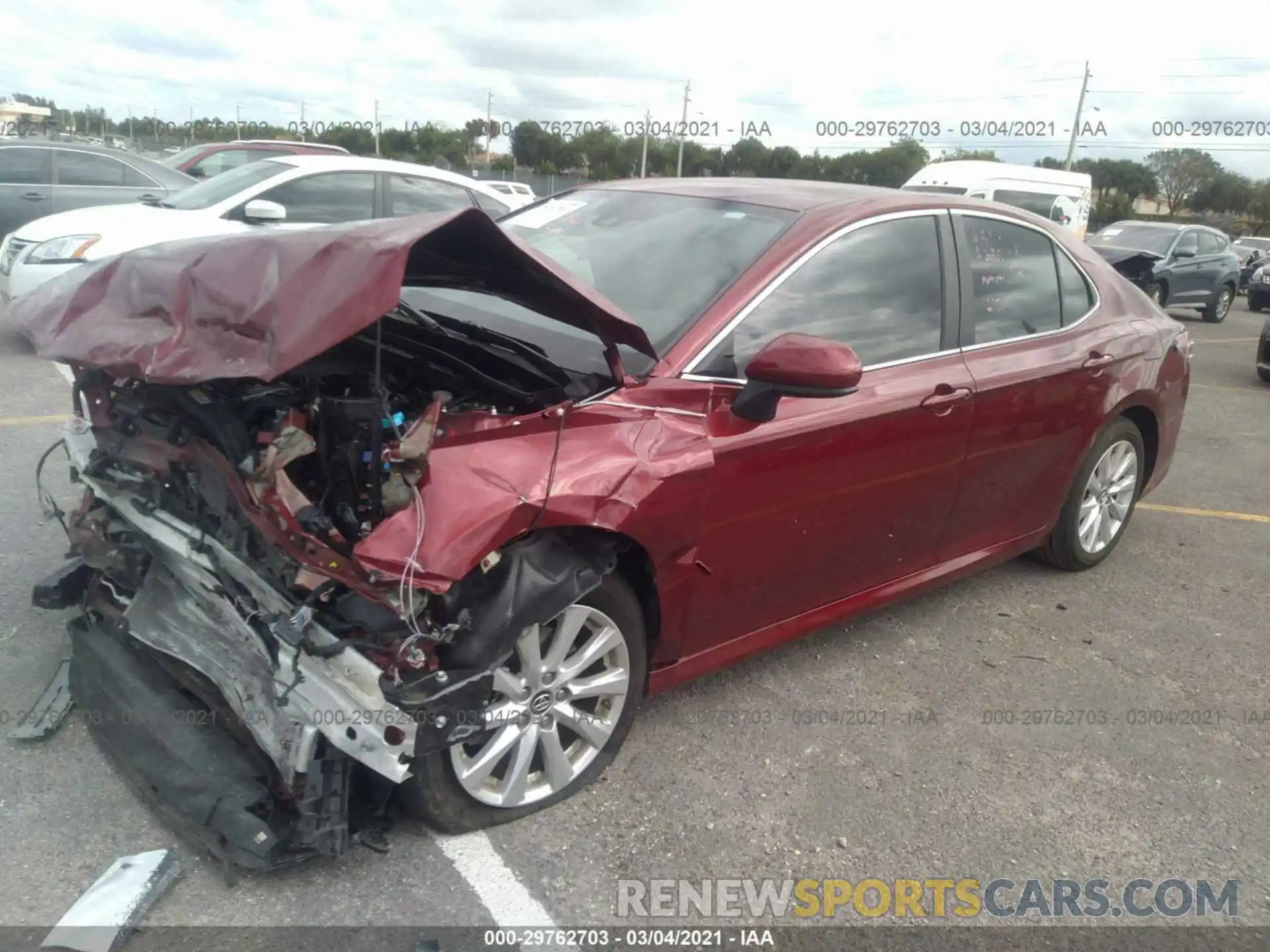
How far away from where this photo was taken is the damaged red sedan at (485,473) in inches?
92.2

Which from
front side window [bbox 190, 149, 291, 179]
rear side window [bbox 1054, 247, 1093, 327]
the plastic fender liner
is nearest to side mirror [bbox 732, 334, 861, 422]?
the plastic fender liner

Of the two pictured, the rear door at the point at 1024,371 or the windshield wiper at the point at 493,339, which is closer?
the windshield wiper at the point at 493,339

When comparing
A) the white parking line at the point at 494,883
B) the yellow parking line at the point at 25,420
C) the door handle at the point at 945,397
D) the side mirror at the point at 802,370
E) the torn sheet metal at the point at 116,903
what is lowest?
the white parking line at the point at 494,883

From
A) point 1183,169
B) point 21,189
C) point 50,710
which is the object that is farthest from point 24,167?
point 1183,169

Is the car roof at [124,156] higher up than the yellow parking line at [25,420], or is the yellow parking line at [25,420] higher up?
the car roof at [124,156]

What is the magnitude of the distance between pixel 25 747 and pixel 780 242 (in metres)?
2.80

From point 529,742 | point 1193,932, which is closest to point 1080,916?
point 1193,932

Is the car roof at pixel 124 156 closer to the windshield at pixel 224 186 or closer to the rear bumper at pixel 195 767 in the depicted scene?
the windshield at pixel 224 186

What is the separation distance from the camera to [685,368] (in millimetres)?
2965

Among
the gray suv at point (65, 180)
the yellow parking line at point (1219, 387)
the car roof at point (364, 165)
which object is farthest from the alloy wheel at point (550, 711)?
the yellow parking line at point (1219, 387)

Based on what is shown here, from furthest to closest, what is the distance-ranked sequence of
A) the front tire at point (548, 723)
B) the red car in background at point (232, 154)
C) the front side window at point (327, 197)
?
1. the red car in background at point (232, 154)
2. the front side window at point (327, 197)
3. the front tire at point (548, 723)

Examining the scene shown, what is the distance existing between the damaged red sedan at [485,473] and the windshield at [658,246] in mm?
15

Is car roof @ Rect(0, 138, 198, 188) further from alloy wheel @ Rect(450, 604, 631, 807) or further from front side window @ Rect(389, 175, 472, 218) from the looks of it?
alloy wheel @ Rect(450, 604, 631, 807)

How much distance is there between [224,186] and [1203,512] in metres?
7.55
